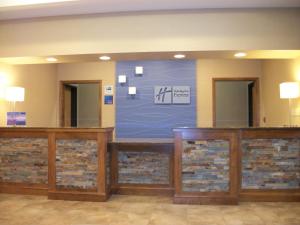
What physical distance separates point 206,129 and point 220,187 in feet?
2.62

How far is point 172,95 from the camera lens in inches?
225

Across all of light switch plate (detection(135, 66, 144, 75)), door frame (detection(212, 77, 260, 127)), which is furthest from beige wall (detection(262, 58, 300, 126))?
light switch plate (detection(135, 66, 144, 75))

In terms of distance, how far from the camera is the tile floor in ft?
9.86

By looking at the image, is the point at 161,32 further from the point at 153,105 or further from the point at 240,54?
the point at 153,105

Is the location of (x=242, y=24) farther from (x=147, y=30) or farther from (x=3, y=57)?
(x=3, y=57)

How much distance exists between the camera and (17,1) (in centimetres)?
350

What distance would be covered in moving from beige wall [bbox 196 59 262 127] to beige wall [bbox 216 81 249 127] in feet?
3.53

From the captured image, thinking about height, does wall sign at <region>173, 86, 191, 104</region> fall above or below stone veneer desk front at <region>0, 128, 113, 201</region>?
above

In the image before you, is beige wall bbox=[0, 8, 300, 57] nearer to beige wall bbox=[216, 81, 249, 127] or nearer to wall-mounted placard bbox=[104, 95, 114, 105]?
wall-mounted placard bbox=[104, 95, 114, 105]

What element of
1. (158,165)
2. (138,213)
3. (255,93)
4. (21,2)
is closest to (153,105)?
(158,165)

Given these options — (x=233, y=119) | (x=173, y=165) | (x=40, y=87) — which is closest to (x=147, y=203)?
(x=173, y=165)

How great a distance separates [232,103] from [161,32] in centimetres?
403

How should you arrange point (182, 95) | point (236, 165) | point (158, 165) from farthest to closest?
point (182, 95)
point (158, 165)
point (236, 165)

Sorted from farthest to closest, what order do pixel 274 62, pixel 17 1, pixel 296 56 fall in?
1. pixel 274 62
2. pixel 296 56
3. pixel 17 1
